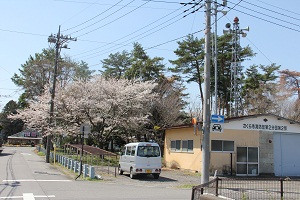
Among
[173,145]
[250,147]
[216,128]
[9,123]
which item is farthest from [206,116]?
[9,123]

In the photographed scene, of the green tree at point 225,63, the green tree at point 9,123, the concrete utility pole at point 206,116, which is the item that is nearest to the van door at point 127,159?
the concrete utility pole at point 206,116

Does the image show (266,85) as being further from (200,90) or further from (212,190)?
(212,190)

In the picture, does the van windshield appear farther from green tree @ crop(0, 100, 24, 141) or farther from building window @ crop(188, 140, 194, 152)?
green tree @ crop(0, 100, 24, 141)

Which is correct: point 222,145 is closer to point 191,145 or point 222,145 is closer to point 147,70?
point 191,145

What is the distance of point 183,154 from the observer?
86.1 ft

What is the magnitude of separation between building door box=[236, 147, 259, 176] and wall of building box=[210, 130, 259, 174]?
29 cm

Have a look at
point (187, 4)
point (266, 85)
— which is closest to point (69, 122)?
point (187, 4)

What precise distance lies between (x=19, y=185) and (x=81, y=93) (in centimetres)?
1958

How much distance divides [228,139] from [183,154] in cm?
408

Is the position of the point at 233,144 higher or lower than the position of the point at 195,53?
lower

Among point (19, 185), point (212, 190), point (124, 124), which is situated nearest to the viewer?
point (212, 190)

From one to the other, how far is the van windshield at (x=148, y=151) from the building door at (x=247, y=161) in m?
6.61

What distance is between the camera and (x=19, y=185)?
1536 centimetres

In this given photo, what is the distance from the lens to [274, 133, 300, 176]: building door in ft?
81.4
